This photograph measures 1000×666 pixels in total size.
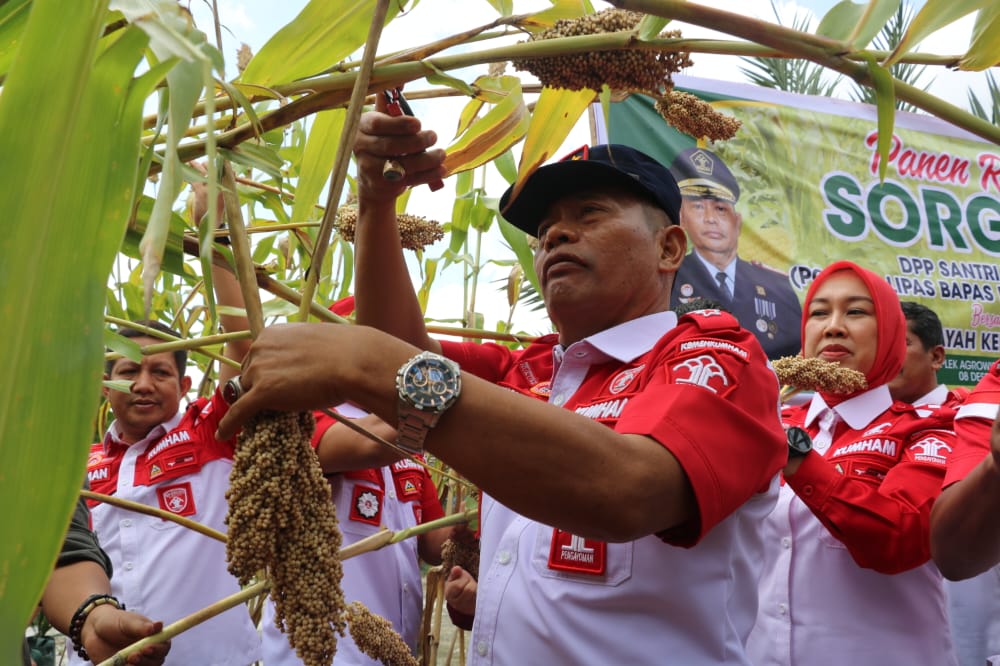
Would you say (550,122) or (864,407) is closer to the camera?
(550,122)

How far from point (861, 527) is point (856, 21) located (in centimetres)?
120

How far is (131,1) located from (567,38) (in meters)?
0.42

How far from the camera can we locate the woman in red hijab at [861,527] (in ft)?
5.91

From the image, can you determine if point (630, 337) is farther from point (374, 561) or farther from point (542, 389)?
point (374, 561)

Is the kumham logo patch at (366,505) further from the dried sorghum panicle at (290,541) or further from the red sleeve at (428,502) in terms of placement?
the dried sorghum panicle at (290,541)

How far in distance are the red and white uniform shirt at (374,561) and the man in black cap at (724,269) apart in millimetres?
1214

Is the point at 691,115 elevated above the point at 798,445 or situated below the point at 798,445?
above

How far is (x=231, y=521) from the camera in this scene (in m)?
0.74

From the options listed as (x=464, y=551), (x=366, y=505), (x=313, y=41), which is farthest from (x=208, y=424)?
(x=313, y=41)

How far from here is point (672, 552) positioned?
125 centimetres

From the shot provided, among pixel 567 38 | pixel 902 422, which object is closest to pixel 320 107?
pixel 567 38

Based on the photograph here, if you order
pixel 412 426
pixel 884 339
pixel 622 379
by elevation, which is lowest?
pixel 412 426

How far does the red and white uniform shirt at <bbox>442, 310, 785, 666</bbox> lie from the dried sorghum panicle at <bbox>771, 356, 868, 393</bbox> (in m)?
0.61

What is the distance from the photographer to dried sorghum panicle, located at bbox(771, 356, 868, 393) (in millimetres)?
1949
